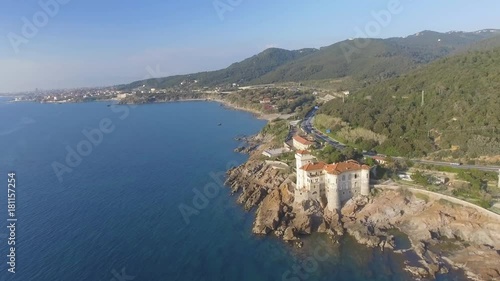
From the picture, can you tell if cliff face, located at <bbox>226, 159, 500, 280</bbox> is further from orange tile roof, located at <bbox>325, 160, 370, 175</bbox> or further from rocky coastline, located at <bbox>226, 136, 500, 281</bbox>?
orange tile roof, located at <bbox>325, 160, 370, 175</bbox>

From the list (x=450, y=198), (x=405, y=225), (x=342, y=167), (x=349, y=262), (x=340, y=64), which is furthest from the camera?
(x=340, y=64)

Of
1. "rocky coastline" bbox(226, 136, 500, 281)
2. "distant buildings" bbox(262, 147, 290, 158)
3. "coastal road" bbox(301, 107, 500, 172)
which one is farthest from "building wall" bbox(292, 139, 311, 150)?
"rocky coastline" bbox(226, 136, 500, 281)

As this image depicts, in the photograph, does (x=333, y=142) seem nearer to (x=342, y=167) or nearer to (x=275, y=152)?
(x=275, y=152)

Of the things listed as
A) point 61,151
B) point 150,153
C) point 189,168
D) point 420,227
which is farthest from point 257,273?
point 61,151

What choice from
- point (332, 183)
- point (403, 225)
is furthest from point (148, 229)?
point (403, 225)

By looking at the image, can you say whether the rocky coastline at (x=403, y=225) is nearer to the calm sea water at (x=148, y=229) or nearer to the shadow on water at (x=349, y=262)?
A: the shadow on water at (x=349, y=262)

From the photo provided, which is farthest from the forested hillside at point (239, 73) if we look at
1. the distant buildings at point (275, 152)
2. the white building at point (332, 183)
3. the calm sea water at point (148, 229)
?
the white building at point (332, 183)
